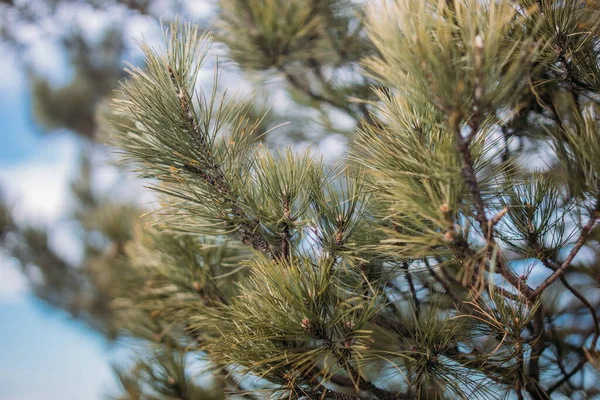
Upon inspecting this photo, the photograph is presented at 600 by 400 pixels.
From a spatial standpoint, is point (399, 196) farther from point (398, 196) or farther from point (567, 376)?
point (567, 376)

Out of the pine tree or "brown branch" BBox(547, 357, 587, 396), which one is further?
"brown branch" BBox(547, 357, 587, 396)

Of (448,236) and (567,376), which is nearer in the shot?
(448,236)

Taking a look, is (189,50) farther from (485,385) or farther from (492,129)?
(485,385)

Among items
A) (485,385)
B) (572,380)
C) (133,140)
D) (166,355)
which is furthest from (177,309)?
(572,380)

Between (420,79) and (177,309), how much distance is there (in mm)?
408

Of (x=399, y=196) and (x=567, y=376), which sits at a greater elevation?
(x=399, y=196)

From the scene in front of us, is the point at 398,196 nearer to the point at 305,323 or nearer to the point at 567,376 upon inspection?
the point at 305,323

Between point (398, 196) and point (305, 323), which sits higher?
point (398, 196)

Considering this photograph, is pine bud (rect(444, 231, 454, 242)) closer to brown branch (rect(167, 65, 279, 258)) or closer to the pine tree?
the pine tree

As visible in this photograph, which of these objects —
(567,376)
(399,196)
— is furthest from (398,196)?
(567,376)

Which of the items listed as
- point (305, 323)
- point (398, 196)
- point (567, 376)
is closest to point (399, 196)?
point (398, 196)

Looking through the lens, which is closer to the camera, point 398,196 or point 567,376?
point 398,196

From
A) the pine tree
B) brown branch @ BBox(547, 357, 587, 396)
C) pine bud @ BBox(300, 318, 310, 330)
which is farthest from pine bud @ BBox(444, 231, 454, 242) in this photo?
brown branch @ BBox(547, 357, 587, 396)

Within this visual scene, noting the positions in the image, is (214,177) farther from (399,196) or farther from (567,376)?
(567,376)
